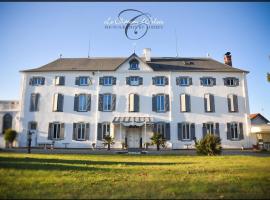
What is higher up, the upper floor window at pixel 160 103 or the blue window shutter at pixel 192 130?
the upper floor window at pixel 160 103

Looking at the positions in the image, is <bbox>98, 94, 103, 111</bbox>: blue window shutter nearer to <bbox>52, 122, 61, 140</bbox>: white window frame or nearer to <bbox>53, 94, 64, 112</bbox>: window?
<bbox>53, 94, 64, 112</bbox>: window

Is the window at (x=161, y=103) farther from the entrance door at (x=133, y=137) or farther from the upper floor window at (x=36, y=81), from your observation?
the upper floor window at (x=36, y=81)

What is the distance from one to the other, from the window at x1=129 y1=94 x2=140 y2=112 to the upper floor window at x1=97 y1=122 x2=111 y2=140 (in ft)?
9.69

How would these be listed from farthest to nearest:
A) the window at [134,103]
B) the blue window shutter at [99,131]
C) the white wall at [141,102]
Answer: the window at [134,103], the white wall at [141,102], the blue window shutter at [99,131]

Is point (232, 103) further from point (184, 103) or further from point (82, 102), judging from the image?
point (82, 102)

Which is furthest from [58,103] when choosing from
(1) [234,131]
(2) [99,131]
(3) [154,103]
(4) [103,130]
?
(1) [234,131]

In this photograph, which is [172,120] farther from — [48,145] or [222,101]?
[48,145]

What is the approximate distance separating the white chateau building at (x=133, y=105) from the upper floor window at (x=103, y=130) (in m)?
0.10

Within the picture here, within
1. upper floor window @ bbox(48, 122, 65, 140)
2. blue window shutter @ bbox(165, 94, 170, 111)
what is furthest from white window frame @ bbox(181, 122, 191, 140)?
upper floor window @ bbox(48, 122, 65, 140)

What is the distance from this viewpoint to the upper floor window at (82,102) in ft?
81.4

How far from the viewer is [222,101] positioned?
2511 cm

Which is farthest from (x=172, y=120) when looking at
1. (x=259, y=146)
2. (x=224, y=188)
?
(x=224, y=188)

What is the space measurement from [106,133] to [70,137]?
148 inches

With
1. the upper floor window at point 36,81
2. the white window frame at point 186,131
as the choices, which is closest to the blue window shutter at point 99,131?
the upper floor window at point 36,81
